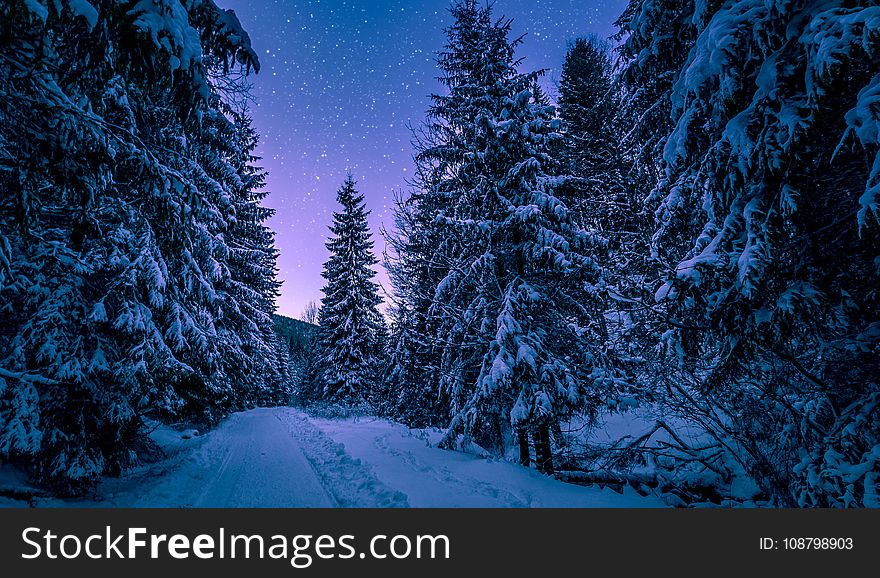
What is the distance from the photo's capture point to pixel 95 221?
5.84m

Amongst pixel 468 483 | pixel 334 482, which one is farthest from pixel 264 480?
pixel 468 483

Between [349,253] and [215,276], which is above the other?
[349,253]

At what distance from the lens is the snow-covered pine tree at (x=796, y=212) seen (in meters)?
2.84

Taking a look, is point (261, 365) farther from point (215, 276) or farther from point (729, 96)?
point (729, 96)

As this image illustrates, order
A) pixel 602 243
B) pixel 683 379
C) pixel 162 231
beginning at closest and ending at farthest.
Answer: pixel 162 231 < pixel 683 379 < pixel 602 243

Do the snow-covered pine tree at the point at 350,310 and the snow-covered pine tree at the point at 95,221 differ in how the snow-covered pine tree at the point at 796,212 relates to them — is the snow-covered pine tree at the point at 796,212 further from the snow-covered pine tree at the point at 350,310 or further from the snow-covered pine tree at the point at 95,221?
the snow-covered pine tree at the point at 350,310

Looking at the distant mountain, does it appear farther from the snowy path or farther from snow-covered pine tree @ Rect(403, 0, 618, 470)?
snow-covered pine tree @ Rect(403, 0, 618, 470)

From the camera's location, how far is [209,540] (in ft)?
11.0

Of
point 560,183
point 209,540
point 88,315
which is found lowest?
point 209,540

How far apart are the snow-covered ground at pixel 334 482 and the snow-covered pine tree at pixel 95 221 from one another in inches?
33.4

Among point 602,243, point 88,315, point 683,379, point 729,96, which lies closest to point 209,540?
point 88,315

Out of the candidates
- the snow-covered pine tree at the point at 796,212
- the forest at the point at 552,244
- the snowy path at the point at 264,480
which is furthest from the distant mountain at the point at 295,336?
the snow-covered pine tree at the point at 796,212

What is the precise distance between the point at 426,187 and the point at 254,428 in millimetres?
13647

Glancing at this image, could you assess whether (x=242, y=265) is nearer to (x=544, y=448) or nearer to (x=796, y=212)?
(x=544, y=448)
